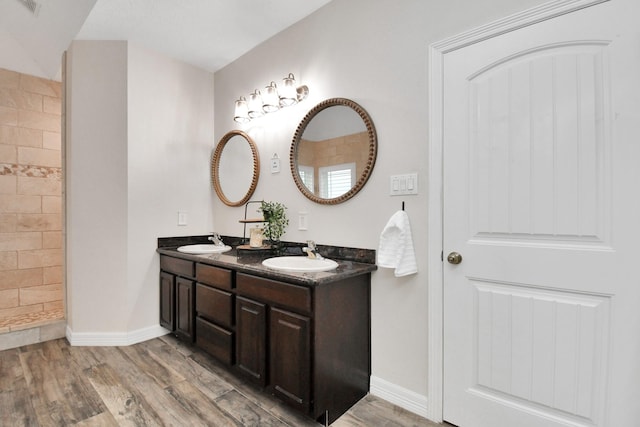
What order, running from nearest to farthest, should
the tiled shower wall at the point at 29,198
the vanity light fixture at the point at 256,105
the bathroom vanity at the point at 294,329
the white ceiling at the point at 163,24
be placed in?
the bathroom vanity at the point at 294,329
the white ceiling at the point at 163,24
the vanity light fixture at the point at 256,105
the tiled shower wall at the point at 29,198

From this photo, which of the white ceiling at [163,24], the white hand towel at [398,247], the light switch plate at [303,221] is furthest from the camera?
the light switch plate at [303,221]

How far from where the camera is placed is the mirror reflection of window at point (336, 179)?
6.61 ft

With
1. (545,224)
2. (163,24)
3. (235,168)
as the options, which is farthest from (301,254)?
(163,24)

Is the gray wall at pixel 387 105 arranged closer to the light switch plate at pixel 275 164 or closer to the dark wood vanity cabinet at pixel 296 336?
the dark wood vanity cabinet at pixel 296 336

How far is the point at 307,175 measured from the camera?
228cm

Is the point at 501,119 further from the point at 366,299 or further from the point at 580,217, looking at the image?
the point at 366,299

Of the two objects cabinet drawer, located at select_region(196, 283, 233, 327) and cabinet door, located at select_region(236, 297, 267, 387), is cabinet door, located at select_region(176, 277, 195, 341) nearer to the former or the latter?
cabinet drawer, located at select_region(196, 283, 233, 327)

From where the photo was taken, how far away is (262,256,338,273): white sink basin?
1.73 meters

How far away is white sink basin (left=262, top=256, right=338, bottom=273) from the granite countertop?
0.03m

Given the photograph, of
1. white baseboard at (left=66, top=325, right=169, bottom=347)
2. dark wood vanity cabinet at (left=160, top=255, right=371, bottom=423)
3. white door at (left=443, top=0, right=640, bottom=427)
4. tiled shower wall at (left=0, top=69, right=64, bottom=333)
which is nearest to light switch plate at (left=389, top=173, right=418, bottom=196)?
white door at (left=443, top=0, right=640, bottom=427)

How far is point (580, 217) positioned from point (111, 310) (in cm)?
315

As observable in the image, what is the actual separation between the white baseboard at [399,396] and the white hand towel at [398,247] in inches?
25.9

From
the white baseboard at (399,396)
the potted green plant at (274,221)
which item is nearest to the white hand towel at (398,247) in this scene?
the white baseboard at (399,396)

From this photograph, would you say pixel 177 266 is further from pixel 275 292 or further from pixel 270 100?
pixel 270 100
